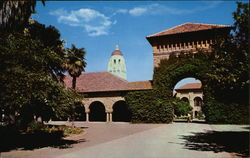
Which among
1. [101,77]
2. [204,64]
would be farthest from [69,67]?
[204,64]

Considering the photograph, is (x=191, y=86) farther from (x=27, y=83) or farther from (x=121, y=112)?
(x=27, y=83)

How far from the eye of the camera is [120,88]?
2742 cm

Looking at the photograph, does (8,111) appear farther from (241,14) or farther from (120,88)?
(120,88)

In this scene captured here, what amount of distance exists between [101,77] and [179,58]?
12987mm

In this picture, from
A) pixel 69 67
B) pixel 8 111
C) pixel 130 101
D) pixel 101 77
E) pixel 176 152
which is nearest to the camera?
pixel 176 152

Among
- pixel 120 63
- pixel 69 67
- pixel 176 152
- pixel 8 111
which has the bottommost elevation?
pixel 176 152

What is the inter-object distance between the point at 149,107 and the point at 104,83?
27.7 ft

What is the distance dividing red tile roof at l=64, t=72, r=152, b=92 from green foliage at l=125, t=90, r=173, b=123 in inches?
43.2

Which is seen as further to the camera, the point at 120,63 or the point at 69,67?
the point at 120,63

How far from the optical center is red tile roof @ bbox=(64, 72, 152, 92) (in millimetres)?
27030

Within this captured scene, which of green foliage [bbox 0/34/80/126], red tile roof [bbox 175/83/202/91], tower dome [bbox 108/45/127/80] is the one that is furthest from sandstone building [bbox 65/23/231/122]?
tower dome [bbox 108/45/127/80]

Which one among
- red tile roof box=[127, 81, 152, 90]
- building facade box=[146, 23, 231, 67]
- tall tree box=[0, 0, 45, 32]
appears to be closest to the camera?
tall tree box=[0, 0, 45, 32]

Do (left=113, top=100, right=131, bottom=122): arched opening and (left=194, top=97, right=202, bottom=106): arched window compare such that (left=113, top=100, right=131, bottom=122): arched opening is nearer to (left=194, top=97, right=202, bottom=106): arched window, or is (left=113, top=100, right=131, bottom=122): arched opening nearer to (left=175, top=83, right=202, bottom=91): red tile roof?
(left=175, top=83, right=202, bottom=91): red tile roof

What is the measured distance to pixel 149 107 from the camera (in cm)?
2475
